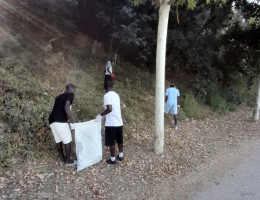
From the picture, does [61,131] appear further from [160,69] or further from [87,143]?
[160,69]

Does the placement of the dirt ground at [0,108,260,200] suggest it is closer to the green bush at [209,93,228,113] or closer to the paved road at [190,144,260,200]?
the paved road at [190,144,260,200]

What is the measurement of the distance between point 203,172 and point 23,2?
909 centimetres

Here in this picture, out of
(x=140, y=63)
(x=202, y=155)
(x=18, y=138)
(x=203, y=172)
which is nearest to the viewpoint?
(x=18, y=138)

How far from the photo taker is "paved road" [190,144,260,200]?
4.39 metres

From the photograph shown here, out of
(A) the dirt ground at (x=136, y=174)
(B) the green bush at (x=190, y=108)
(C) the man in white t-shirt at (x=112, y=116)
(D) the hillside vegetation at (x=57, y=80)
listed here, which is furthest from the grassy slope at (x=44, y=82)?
(B) the green bush at (x=190, y=108)

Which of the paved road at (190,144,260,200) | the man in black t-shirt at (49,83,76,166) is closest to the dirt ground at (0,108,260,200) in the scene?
the paved road at (190,144,260,200)

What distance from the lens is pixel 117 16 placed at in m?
9.48

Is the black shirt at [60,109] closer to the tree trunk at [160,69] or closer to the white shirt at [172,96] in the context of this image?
the tree trunk at [160,69]

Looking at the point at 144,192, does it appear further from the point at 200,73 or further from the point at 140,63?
the point at 200,73

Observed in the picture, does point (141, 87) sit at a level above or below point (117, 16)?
below

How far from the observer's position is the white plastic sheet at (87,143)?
184 inches

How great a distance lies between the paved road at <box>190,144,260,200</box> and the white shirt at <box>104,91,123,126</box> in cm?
204

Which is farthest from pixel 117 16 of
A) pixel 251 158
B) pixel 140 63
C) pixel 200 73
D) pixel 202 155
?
pixel 251 158

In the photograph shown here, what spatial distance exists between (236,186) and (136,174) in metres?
2.02
